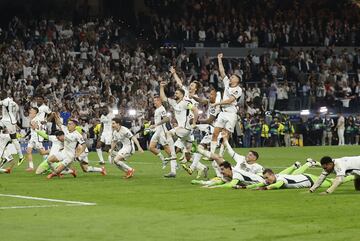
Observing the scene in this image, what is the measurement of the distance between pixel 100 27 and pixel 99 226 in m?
37.3

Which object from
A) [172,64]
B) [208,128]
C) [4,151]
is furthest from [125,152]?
[172,64]

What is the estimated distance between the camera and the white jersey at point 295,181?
67.1 feet

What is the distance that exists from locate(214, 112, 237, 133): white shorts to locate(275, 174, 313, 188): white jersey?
3824 mm

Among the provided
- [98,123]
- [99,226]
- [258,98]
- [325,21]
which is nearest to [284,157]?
[98,123]

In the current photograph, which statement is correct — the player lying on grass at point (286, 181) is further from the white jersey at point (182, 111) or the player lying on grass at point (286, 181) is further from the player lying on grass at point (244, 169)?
the white jersey at point (182, 111)

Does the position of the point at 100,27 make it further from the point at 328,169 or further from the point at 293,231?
the point at 293,231

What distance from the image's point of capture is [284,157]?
35.7 meters

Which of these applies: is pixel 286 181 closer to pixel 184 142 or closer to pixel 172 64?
pixel 184 142

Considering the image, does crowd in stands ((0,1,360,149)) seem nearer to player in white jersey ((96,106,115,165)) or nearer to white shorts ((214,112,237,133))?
player in white jersey ((96,106,115,165))

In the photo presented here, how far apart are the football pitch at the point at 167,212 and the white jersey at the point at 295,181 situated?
62 cm

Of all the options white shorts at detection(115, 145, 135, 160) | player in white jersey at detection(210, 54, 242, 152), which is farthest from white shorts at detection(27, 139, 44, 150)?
player in white jersey at detection(210, 54, 242, 152)

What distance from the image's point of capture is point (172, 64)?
5091cm

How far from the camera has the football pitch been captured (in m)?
13.6

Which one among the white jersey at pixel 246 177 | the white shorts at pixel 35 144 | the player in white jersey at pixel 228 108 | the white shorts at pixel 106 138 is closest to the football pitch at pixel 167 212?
the white jersey at pixel 246 177
